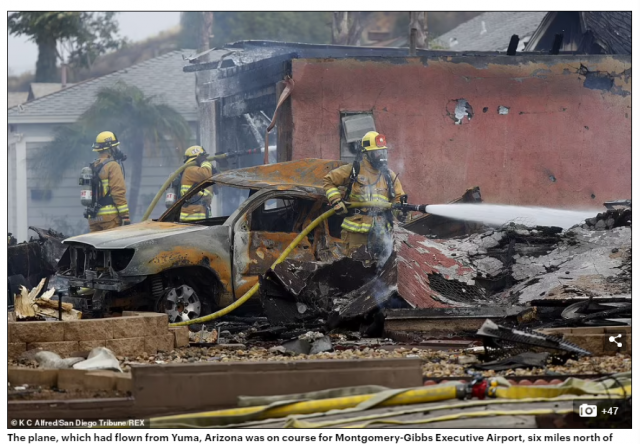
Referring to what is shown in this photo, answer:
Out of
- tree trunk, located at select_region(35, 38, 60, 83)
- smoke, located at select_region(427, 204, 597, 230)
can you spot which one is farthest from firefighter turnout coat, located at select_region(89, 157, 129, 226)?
tree trunk, located at select_region(35, 38, 60, 83)

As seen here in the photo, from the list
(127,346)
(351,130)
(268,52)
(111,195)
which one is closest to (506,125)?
(351,130)

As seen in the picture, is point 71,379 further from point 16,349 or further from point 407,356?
point 407,356

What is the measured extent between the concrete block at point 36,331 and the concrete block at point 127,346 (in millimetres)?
441

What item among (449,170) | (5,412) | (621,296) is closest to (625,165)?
(449,170)

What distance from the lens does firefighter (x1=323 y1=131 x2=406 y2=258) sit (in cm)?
1248

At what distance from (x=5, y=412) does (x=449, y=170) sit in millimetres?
12144

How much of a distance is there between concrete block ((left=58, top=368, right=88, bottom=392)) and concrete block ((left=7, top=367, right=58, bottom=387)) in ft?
0.29

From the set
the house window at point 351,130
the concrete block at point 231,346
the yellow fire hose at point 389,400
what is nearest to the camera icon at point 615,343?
the yellow fire hose at point 389,400

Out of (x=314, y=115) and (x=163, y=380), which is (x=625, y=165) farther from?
(x=163, y=380)

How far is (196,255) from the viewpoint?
11938 mm

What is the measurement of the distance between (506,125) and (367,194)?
6596 mm

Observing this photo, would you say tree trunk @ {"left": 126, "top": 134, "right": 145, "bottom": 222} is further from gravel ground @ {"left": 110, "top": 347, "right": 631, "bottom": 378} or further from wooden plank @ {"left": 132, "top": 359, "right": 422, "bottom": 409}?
wooden plank @ {"left": 132, "top": 359, "right": 422, "bottom": 409}

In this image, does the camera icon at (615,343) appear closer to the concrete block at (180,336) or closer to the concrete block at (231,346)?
the concrete block at (231,346)

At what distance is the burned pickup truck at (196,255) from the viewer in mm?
11789
